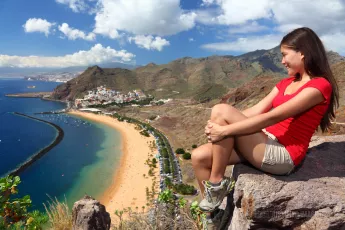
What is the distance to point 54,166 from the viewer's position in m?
42.1

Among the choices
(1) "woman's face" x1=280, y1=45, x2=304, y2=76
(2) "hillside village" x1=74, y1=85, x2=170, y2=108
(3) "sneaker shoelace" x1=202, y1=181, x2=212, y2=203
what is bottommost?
(2) "hillside village" x1=74, y1=85, x2=170, y2=108

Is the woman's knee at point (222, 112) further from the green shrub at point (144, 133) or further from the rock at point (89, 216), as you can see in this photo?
the green shrub at point (144, 133)

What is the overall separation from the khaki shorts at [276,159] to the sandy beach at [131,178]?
11856mm

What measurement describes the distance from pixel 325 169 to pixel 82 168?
40.3 m

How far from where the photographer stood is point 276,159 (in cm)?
352

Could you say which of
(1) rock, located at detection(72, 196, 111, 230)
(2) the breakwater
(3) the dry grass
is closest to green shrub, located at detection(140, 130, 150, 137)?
(2) the breakwater

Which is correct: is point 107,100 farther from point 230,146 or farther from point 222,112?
point 230,146

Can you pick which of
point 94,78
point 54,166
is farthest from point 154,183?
point 94,78

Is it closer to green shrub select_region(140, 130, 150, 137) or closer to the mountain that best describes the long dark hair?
green shrub select_region(140, 130, 150, 137)

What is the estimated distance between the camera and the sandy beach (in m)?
26.6

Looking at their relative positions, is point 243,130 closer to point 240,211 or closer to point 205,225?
point 240,211

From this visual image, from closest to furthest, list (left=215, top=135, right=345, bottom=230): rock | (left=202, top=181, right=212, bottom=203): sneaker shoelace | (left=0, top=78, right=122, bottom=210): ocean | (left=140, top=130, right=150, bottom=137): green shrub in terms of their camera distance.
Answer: (left=215, top=135, right=345, bottom=230): rock, (left=202, top=181, right=212, bottom=203): sneaker shoelace, (left=0, top=78, right=122, bottom=210): ocean, (left=140, top=130, right=150, bottom=137): green shrub

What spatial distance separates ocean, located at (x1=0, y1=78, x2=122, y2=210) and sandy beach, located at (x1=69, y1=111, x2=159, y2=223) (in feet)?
3.84

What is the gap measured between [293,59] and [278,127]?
95cm
